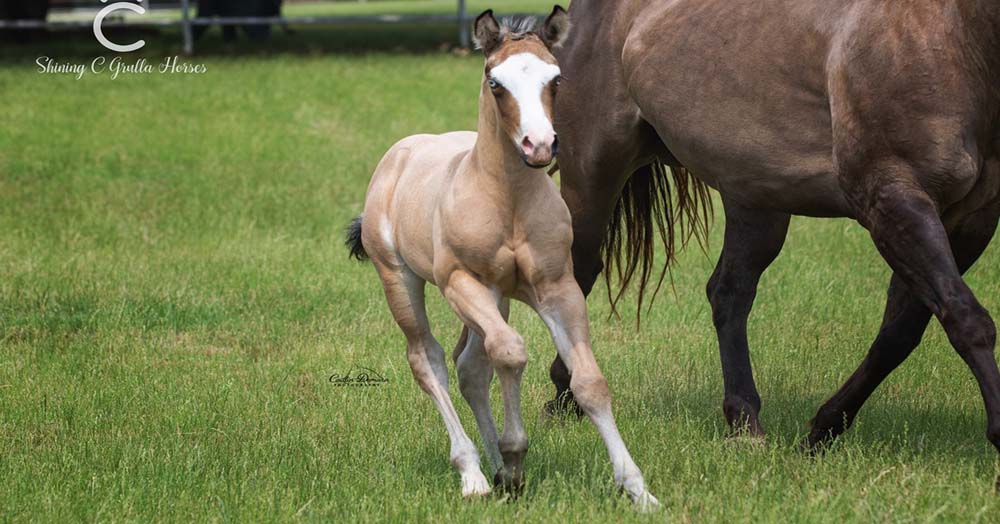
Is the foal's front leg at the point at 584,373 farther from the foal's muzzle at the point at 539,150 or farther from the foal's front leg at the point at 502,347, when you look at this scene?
the foal's muzzle at the point at 539,150

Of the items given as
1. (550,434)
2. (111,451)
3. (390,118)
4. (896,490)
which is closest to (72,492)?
(111,451)

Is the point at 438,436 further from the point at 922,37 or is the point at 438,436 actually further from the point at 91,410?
the point at 922,37

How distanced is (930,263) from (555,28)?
56.5 inches

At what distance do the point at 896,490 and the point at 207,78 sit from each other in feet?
43.7

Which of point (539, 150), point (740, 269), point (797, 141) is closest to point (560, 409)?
point (740, 269)

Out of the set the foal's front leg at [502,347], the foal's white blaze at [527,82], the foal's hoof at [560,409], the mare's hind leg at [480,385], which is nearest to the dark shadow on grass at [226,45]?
the foal's hoof at [560,409]

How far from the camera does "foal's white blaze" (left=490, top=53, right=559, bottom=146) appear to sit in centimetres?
382

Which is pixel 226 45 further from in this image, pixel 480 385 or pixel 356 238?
pixel 480 385

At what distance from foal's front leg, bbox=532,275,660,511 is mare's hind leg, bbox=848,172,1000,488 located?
109 centimetres

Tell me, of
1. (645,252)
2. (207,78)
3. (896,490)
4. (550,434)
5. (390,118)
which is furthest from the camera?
(207,78)

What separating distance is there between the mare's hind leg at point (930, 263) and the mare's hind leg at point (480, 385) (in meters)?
1.29

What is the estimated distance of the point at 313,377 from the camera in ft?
20.7

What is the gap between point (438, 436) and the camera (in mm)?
5266

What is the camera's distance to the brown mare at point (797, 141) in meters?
4.40
